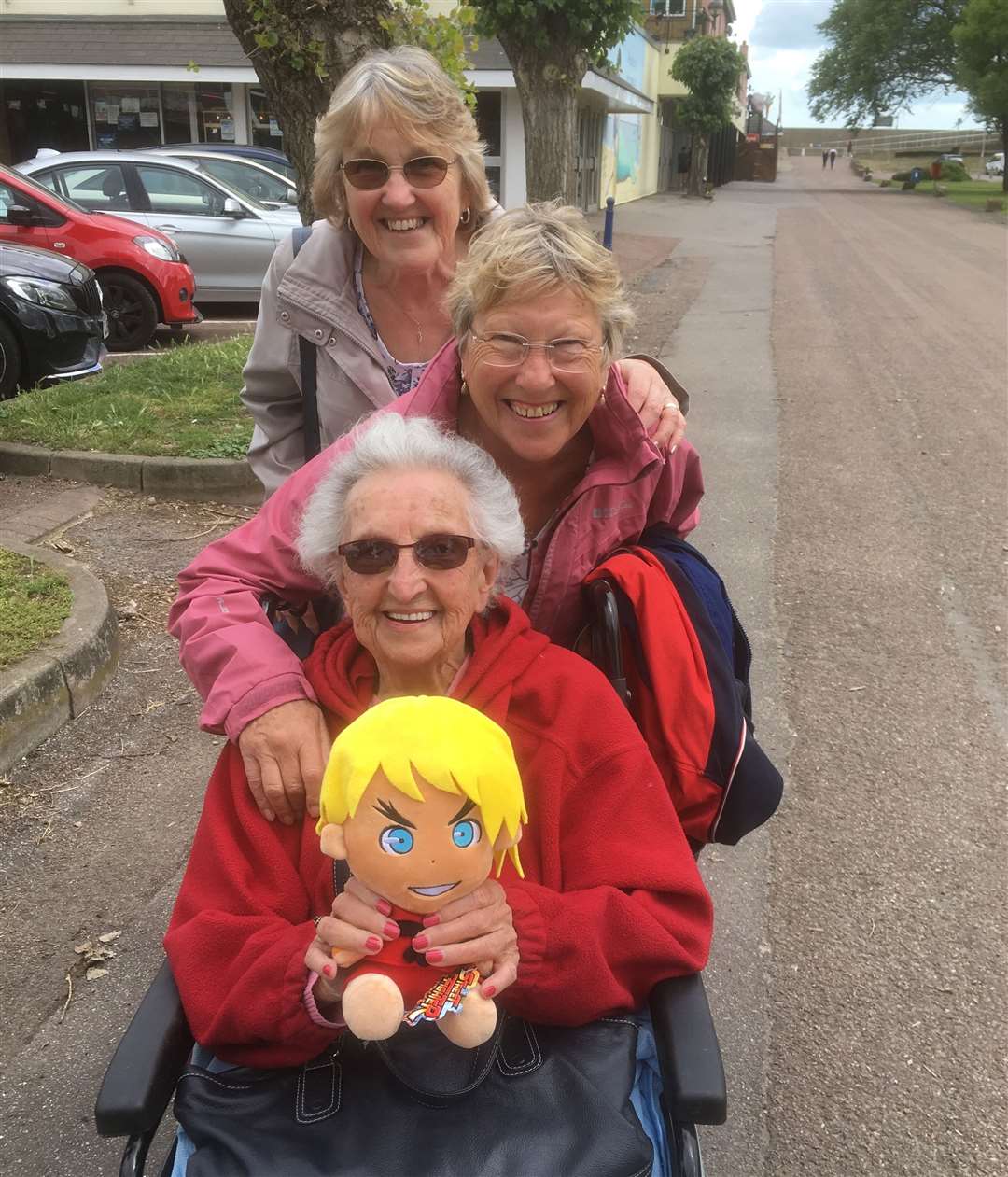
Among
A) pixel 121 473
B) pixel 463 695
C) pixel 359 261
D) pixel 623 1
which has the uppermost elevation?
pixel 623 1

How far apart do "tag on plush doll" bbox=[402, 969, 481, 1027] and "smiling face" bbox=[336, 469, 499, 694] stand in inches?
20.4

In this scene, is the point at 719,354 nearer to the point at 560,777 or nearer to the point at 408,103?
the point at 408,103

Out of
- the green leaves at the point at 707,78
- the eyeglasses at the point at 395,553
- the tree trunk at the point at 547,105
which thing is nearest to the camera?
the eyeglasses at the point at 395,553

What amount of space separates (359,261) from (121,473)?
383 centimetres

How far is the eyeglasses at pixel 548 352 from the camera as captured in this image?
194 centimetres

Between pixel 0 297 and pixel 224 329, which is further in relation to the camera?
pixel 224 329

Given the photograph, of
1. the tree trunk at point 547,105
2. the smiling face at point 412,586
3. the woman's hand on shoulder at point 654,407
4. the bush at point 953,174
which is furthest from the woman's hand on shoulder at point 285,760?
the bush at point 953,174

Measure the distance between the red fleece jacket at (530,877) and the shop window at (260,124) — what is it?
23.9 m

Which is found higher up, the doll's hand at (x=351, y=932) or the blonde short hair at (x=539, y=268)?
the blonde short hair at (x=539, y=268)

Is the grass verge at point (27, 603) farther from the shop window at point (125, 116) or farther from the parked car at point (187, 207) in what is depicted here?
the shop window at point (125, 116)

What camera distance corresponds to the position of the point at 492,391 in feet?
6.57

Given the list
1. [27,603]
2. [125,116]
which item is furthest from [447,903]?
[125,116]

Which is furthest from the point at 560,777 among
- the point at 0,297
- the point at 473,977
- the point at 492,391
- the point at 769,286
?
the point at 769,286

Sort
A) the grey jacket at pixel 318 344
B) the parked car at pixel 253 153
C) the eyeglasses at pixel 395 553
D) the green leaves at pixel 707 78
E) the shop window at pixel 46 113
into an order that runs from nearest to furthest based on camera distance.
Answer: the eyeglasses at pixel 395 553 < the grey jacket at pixel 318 344 < the parked car at pixel 253 153 < the shop window at pixel 46 113 < the green leaves at pixel 707 78
